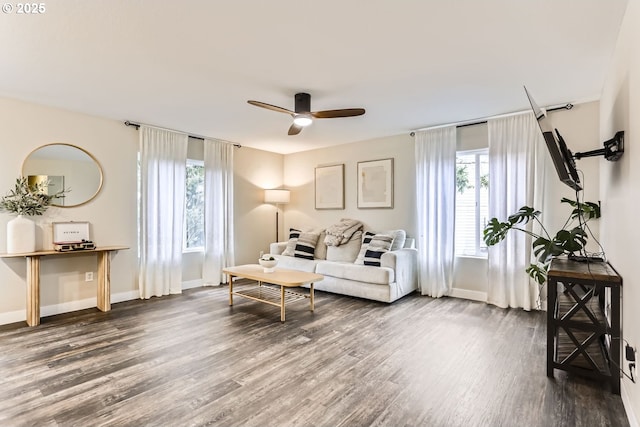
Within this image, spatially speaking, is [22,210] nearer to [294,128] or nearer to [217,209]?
[217,209]

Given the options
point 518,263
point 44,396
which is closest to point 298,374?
point 44,396

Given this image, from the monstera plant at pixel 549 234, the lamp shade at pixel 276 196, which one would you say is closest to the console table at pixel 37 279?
the lamp shade at pixel 276 196

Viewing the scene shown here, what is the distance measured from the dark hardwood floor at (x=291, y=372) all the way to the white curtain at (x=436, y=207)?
839mm

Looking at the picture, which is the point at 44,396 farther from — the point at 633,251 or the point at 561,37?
the point at 561,37

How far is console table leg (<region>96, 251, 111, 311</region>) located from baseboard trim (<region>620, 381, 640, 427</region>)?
493 cm

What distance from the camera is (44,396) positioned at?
214 centimetres

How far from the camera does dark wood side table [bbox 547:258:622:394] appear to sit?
2.16 meters

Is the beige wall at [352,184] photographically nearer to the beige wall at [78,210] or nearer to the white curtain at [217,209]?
the white curtain at [217,209]

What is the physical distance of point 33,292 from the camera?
3.56 metres

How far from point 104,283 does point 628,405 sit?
199 inches

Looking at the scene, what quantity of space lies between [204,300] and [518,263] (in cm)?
415

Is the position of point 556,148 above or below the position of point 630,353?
above

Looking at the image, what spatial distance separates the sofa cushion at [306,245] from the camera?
546 cm

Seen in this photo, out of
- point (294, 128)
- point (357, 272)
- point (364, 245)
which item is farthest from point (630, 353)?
point (364, 245)
